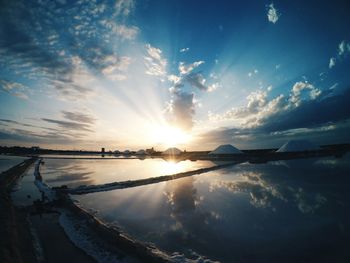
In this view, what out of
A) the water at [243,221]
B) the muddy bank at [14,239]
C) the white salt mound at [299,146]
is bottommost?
the water at [243,221]

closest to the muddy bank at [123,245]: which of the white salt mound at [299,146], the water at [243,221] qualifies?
the water at [243,221]

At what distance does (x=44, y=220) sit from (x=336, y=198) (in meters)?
12.3

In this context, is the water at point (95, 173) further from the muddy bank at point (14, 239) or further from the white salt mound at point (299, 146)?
the white salt mound at point (299, 146)

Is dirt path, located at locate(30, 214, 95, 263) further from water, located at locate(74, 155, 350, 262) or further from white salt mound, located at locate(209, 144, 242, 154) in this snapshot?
white salt mound, located at locate(209, 144, 242, 154)

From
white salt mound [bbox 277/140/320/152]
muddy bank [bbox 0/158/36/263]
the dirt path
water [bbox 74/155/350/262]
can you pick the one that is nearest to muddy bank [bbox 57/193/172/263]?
water [bbox 74/155/350/262]

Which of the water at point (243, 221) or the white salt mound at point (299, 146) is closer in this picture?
the water at point (243, 221)

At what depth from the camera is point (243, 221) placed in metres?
6.90

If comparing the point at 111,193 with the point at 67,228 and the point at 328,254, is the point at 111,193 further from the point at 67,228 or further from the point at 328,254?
the point at 328,254

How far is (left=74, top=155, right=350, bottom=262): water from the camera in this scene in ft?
16.0

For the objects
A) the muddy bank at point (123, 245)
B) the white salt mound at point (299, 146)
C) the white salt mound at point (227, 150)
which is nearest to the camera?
the muddy bank at point (123, 245)

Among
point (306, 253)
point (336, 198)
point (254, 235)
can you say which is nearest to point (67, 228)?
point (254, 235)

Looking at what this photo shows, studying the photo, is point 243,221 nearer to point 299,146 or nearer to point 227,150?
point 299,146

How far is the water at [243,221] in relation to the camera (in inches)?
192

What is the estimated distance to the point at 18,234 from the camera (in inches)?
235
